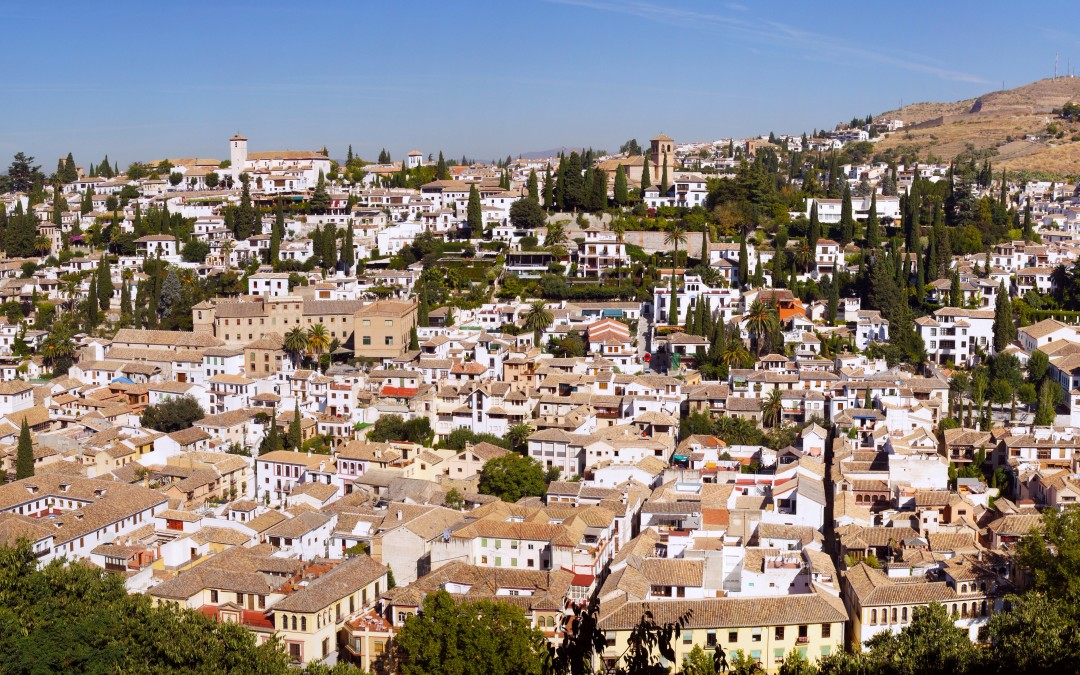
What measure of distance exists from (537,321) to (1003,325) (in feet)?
52.3

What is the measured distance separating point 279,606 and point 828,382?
19404 mm

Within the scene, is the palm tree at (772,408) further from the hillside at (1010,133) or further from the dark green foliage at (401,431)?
the hillside at (1010,133)

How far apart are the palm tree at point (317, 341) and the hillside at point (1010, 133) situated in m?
54.3

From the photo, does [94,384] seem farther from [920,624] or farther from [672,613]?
[920,624]

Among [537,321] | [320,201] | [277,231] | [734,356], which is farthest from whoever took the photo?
[320,201]

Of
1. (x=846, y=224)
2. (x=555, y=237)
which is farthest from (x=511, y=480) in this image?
(x=846, y=224)

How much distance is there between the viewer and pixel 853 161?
78875 mm

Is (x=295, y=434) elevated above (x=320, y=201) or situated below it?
below

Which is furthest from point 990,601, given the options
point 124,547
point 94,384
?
point 94,384

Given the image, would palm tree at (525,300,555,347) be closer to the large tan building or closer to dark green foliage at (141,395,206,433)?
the large tan building

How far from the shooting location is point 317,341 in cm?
4053

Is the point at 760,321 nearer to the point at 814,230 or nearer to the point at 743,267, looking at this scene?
the point at 743,267

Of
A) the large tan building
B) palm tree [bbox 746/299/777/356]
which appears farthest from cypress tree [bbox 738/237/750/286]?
the large tan building

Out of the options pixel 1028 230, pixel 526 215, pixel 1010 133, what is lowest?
pixel 1028 230
